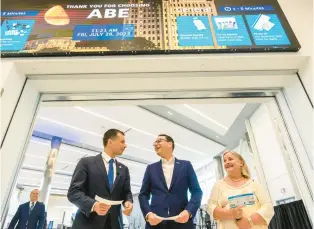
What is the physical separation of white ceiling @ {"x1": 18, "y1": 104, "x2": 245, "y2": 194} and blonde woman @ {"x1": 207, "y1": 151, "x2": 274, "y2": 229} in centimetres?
384

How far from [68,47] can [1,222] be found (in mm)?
1465

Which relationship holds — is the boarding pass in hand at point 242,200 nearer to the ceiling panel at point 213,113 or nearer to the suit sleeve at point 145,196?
the suit sleeve at point 145,196

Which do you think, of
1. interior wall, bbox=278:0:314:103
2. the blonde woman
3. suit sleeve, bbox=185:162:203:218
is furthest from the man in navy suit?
interior wall, bbox=278:0:314:103

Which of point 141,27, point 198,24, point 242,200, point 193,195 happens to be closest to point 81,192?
point 193,195

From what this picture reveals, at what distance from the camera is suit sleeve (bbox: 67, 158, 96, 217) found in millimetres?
1686

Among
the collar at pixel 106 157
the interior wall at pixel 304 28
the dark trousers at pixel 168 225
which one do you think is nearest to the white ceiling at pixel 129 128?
the interior wall at pixel 304 28

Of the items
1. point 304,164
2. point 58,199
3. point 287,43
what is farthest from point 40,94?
point 58,199

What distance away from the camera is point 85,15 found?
2.19 m

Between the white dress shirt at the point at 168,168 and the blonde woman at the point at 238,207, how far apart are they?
0.41 meters

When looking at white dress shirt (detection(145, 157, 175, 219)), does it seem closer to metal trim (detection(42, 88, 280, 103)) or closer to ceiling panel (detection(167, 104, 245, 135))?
metal trim (detection(42, 88, 280, 103))

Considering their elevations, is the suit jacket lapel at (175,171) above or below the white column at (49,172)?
below

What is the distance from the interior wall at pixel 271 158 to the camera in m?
4.59

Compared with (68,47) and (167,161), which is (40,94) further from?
(167,161)

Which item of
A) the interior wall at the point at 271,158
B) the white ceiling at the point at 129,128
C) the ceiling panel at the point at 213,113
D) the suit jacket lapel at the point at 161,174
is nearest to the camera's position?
the suit jacket lapel at the point at 161,174
